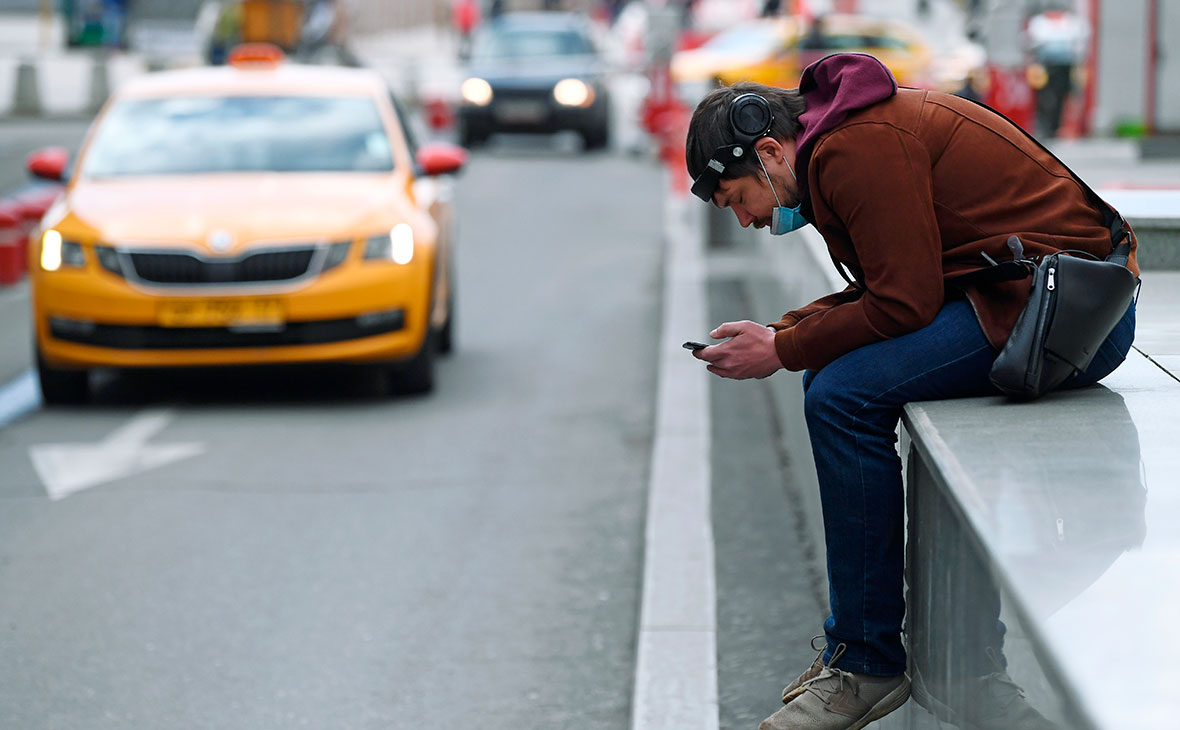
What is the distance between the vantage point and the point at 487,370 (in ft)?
33.2

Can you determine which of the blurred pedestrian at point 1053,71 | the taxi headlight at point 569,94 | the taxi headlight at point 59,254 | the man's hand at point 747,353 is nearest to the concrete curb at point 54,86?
the taxi headlight at point 569,94

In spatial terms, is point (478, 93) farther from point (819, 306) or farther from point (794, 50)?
point (819, 306)

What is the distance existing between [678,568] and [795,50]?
18.7 meters

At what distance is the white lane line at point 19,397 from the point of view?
29.1 ft

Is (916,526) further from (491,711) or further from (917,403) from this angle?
(491,711)

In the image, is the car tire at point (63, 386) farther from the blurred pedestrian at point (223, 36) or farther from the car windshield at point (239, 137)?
the blurred pedestrian at point (223, 36)

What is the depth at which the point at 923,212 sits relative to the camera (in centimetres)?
344

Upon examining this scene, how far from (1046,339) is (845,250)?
44 cm

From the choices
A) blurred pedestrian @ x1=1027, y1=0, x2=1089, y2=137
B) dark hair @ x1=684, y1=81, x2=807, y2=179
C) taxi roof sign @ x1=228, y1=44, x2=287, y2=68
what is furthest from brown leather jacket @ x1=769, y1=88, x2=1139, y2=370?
blurred pedestrian @ x1=1027, y1=0, x2=1089, y2=137

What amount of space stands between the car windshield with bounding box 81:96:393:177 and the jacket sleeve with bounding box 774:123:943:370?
21.2 feet

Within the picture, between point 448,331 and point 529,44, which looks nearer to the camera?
point 448,331

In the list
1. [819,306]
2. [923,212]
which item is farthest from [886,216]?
[819,306]

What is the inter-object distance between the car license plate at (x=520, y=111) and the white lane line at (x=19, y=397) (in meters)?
15.0

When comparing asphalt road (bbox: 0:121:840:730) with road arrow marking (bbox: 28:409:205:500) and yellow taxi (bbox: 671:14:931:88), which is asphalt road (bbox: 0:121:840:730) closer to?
road arrow marking (bbox: 28:409:205:500)
